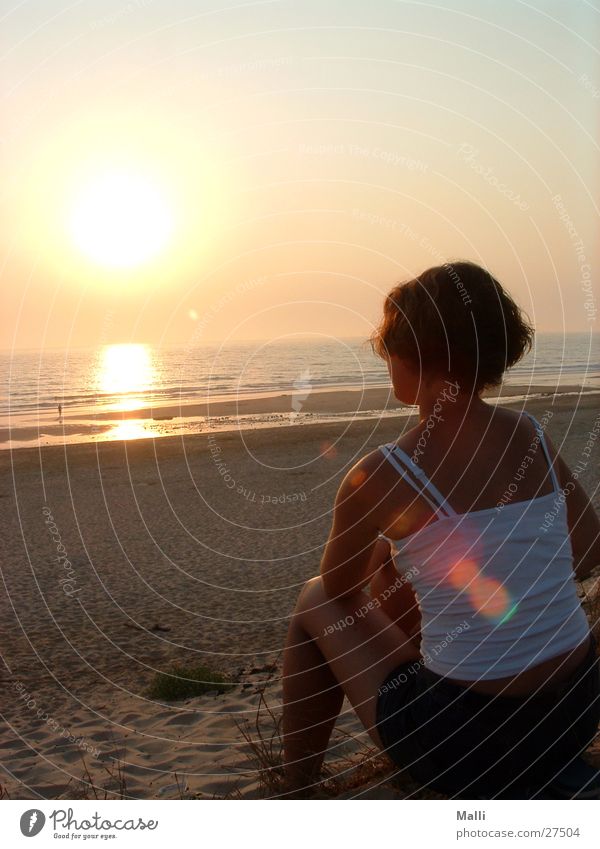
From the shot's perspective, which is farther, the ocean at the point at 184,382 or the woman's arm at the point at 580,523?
the ocean at the point at 184,382

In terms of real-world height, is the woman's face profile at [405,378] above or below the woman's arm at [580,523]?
above

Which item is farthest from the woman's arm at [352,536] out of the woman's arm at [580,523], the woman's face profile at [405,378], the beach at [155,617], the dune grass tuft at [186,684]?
the dune grass tuft at [186,684]

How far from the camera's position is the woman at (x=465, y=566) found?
2.37 m

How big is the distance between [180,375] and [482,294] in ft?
156

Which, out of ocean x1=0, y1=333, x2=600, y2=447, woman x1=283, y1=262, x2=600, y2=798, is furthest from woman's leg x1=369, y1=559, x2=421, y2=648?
ocean x1=0, y1=333, x2=600, y2=447

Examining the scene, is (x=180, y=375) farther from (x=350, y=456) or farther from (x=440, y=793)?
(x=440, y=793)

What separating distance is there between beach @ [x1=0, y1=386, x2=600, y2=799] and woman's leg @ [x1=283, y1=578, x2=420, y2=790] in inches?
10.4

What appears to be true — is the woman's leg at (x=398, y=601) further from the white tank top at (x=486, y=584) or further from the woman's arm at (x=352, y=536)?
the white tank top at (x=486, y=584)

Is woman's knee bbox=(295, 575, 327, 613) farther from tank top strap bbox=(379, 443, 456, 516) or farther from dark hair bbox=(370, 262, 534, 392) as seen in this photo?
dark hair bbox=(370, 262, 534, 392)

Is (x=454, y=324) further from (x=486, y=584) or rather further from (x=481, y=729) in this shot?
(x=481, y=729)

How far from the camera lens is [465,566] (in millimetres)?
2361

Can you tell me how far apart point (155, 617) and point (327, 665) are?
13.6 ft

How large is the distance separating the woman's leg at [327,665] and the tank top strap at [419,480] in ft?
1.56
